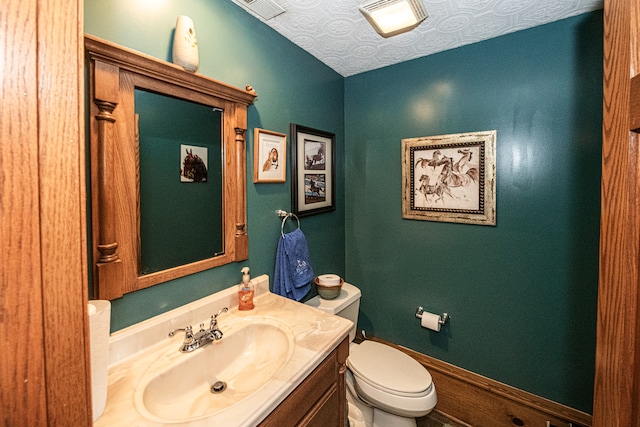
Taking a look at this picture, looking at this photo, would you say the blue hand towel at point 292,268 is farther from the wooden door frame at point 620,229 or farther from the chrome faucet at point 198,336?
the wooden door frame at point 620,229

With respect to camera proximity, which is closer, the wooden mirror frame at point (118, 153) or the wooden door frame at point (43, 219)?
the wooden door frame at point (43, 219)

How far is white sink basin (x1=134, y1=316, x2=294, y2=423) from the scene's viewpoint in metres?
0.86

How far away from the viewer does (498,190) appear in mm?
1723

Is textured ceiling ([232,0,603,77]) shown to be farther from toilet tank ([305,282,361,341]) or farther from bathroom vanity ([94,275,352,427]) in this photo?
toilet tank ([305,282,361,341])

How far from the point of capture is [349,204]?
2312 millimetres

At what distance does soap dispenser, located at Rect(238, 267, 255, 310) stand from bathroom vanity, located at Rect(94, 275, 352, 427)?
0.10ft

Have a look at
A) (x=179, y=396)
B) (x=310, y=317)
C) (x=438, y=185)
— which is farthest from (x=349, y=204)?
(x=179, y=396)

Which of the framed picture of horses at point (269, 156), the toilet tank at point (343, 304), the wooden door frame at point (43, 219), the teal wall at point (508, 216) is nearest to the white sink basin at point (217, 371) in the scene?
the wooden door frame at point (43, 219)

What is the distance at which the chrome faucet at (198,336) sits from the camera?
1.03 meters

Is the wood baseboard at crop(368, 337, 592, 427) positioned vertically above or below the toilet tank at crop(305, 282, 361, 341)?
below

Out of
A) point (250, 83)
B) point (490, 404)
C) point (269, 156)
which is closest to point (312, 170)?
point (269, 156)

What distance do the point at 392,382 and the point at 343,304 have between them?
0.52 m

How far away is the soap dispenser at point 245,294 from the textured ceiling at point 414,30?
4.35 ft

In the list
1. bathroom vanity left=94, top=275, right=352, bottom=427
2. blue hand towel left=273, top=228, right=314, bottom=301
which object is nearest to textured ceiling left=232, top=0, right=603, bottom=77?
blue hand towel left=273, top=228, right=314, bottom=301
